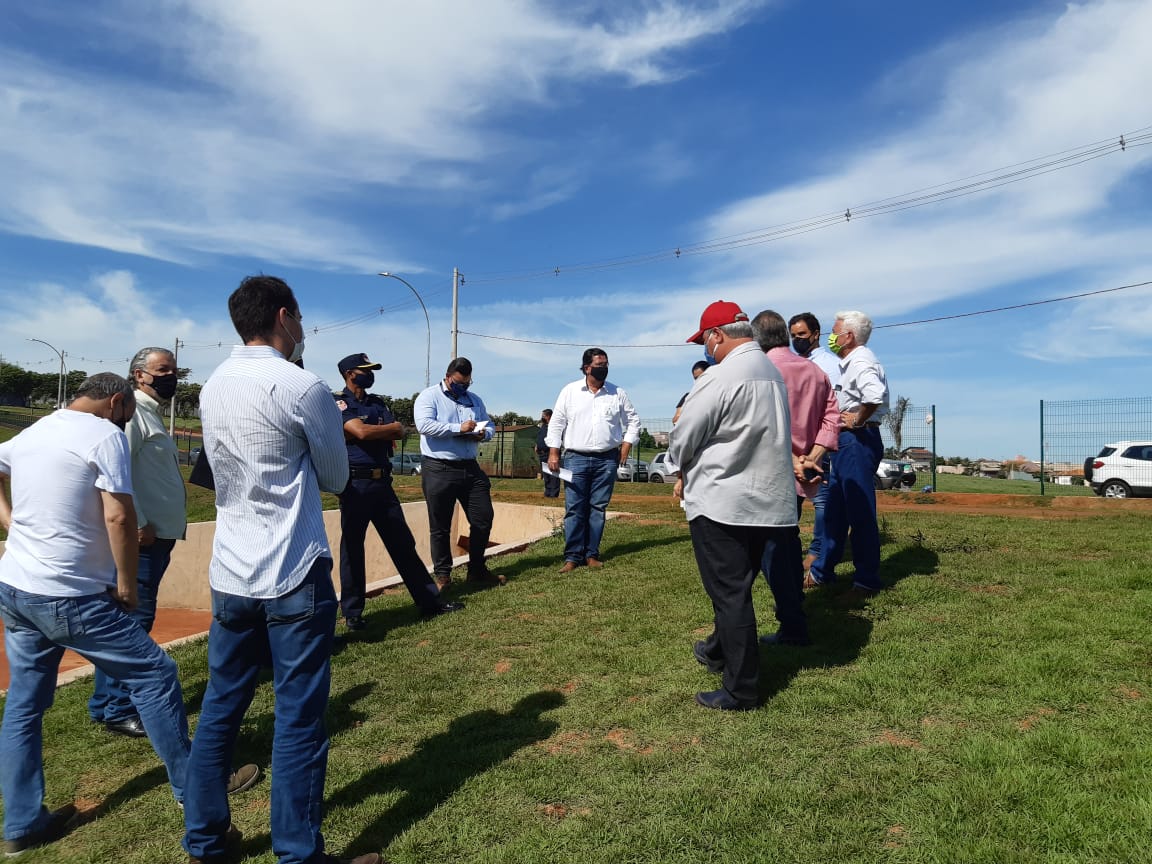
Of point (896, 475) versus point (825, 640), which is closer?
point (825, 640)

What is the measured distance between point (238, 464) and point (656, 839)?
1917 mm

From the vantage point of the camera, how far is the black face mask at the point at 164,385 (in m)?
4.34

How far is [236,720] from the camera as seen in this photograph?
2.71m

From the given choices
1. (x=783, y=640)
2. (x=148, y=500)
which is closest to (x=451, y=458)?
(x=148, y=500)

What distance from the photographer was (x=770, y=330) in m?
4.56

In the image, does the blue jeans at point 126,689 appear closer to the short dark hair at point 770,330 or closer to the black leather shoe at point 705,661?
the black leather shoe at point 705,661

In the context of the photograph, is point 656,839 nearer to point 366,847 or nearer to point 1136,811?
point 366,847

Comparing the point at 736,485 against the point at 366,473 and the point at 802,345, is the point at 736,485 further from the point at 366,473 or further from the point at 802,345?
the point at 366,473

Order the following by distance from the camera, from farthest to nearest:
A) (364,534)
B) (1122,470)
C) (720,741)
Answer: (1122,470) → (364,534) → (720,741)

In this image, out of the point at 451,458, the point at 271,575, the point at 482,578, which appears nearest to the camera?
the point at 271,575

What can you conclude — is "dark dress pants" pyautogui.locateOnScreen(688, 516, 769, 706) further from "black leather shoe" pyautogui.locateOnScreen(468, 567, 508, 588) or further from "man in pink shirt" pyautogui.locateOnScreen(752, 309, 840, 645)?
"black leather shoe" pyautogui.locateOnScreen(468, 567, 508, 588)

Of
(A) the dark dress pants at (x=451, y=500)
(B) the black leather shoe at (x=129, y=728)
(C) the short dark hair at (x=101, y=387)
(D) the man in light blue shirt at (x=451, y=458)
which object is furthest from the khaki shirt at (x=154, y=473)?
(A) the dark dress pants at (x=451, y=500)

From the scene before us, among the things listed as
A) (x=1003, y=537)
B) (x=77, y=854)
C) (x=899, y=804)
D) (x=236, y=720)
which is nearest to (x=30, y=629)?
(x=77, y=854)

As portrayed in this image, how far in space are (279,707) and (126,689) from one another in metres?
2.21
